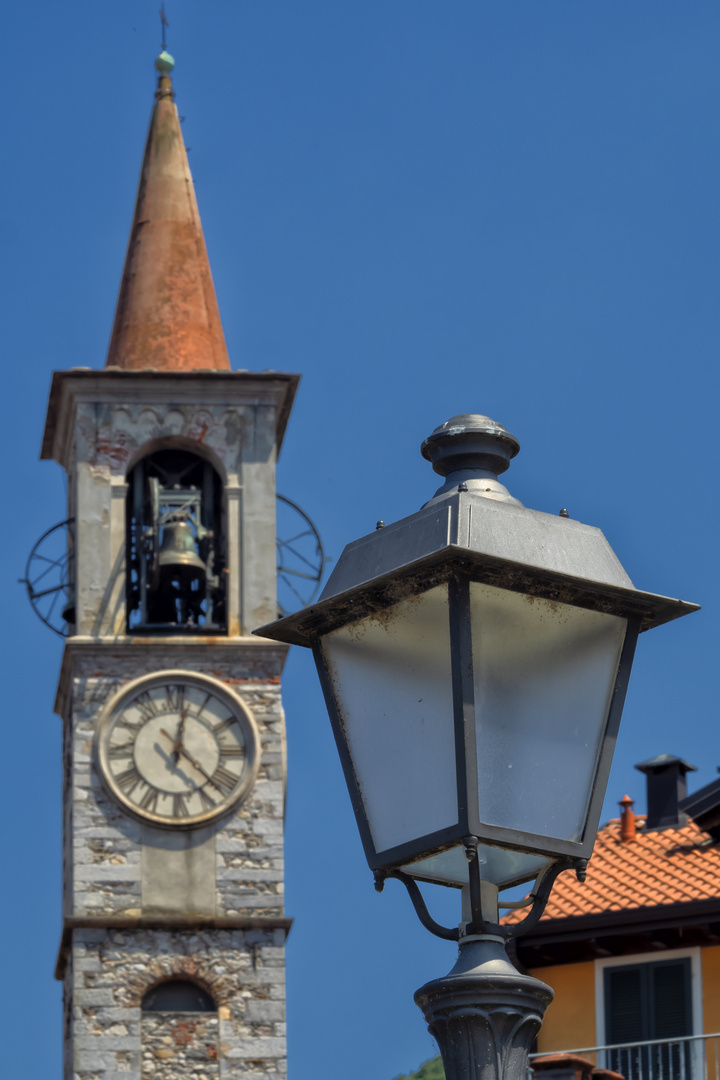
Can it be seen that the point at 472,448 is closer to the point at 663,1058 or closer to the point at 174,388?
the point at 663,1058

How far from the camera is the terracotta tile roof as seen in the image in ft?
57.3

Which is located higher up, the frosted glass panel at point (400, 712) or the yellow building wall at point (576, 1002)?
the yellow building wall at point (576, 1002)

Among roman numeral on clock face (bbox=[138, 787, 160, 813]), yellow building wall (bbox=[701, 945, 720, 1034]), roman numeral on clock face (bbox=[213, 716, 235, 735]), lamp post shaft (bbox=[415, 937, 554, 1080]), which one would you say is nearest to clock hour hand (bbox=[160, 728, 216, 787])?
roman numeral on clock face (bbox=[213, 716, 235, 735])

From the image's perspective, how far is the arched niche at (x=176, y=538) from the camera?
26.3 m

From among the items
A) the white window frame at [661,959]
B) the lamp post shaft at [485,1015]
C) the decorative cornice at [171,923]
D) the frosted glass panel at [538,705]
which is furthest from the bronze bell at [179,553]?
the lamp post shaft at [485,1015]

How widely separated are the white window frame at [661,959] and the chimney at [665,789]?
1907mm

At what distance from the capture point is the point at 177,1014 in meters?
24.6

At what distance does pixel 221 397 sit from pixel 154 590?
223 cm

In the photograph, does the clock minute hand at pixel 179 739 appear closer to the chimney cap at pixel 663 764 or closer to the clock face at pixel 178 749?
the clock face at pixel 178 749

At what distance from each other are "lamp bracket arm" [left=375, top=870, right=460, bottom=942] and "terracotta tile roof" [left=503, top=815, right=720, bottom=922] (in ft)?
41.1

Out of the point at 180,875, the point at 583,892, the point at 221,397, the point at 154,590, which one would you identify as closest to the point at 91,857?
the point at 180,875

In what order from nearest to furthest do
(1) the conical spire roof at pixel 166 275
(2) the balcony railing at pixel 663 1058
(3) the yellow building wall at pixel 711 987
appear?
1. (2) the balcony railing at pixel 663 1058
2. (3) the yellow building wall at pixel 711 987
3. (1) the conical spire roof at pixel 166 275

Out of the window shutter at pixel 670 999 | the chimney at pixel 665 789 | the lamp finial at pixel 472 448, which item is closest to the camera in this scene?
the lamp finial at pixel 472 448

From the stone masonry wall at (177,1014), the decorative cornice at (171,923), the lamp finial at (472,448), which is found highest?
the decorative cornice at (171,923)
